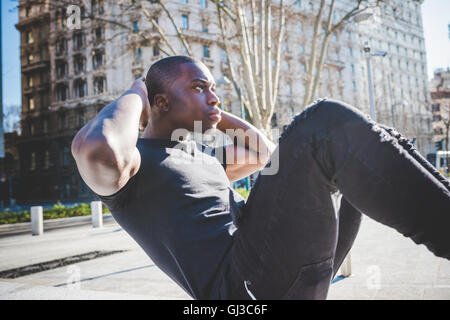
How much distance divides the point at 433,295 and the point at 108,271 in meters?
3.94

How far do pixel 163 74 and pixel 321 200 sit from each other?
1062mm

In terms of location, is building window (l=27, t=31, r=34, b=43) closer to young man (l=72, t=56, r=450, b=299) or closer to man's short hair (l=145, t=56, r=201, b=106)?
man's short hair (l=145, t=56, r=201, b=106)

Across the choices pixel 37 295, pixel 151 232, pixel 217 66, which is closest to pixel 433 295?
pixel 151 232

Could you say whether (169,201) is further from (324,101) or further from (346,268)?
(346,268)

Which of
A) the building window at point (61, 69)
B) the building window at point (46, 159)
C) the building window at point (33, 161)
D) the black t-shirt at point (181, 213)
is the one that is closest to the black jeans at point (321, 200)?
the black t-shirt at point (181, 213)

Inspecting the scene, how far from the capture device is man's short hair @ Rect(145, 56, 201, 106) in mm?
1740

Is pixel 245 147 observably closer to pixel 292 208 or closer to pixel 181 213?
pixel 181 213

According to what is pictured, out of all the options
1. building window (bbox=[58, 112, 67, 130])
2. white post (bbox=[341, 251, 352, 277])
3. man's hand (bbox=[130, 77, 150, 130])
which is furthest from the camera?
building window (bbox=[58, 112, 67, 130])

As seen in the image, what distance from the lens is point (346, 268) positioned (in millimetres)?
3580

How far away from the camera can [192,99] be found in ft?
5.59

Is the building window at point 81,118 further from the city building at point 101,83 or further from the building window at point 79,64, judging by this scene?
the building window at point 79,64

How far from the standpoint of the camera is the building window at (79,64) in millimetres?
33844

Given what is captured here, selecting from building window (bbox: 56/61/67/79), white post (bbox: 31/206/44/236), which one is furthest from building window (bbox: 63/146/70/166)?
white post (bbox: 31/206/44/236)

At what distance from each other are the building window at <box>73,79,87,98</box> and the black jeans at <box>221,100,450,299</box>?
119ft
